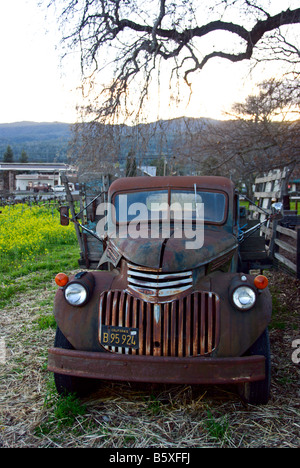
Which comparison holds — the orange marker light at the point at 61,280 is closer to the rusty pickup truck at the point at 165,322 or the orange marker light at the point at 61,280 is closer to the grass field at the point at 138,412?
the rusty pickup truck at the point at 165,322

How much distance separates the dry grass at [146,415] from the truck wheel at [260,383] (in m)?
0.08

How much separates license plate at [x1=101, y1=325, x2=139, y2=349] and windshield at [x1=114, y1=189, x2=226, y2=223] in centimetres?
156

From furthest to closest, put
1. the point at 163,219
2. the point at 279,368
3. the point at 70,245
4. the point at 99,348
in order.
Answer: the point at 70,245, the point at 163,219, the point at 279,368, the point at 99,348

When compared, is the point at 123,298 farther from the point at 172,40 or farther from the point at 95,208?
the point at 172,40

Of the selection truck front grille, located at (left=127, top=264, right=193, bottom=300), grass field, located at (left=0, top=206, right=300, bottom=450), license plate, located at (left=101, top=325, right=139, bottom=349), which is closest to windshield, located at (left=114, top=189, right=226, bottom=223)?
truck front grille, located at (left=127, top=264, right=193, bottom=300)

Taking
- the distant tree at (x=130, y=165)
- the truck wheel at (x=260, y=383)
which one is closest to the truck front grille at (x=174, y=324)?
the truck wheel at (x=260, y=383)

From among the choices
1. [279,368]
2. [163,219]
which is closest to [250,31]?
[163,219]

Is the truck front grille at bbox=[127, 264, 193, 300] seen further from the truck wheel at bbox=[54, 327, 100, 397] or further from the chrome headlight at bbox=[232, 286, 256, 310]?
the truck wheel at bbox=[54, 327, 100, 397]

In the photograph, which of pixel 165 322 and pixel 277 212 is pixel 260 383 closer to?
pixel 165 322

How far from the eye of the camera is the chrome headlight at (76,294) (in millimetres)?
3561

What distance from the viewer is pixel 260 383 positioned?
3.38 m

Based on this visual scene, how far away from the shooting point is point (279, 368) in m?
4.24

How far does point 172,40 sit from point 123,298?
211 inches

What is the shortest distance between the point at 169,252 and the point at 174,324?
606mm
